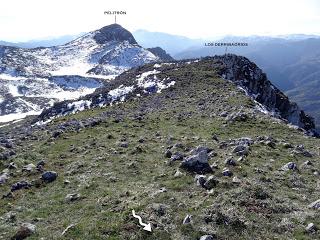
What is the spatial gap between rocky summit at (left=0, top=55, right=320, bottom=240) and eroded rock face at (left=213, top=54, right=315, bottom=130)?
34897 millimetres

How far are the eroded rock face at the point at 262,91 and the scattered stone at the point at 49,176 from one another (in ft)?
199

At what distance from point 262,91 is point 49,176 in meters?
69.8

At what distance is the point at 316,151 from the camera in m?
40.6

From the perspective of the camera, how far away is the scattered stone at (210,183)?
2797 centimetres

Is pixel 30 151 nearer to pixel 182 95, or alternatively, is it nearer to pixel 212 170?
pixel 212 170

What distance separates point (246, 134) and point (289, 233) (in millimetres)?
24416

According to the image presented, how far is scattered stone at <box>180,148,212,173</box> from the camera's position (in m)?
31.2

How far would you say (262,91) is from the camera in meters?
95.2

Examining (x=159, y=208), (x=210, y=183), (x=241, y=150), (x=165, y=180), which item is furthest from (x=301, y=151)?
(x=159, y=208)

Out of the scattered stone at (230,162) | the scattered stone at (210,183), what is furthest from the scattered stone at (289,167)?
the scattered stone at (210,183)

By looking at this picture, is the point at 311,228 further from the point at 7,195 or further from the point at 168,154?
the point at 7,195

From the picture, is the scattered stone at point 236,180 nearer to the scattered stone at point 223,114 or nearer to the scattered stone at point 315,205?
the scattered stone at point 315,205

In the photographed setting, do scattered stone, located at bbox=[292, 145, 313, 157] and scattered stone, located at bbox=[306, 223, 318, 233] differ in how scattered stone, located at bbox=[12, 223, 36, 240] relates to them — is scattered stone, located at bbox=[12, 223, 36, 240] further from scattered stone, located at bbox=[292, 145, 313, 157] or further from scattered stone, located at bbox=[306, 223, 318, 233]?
scattered stone, located at bbox=[292, 145, 313, 157]

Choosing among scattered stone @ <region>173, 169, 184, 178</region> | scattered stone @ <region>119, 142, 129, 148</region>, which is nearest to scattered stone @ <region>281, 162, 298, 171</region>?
scattered stone @ <region>173, 169, 184, 178</region>
